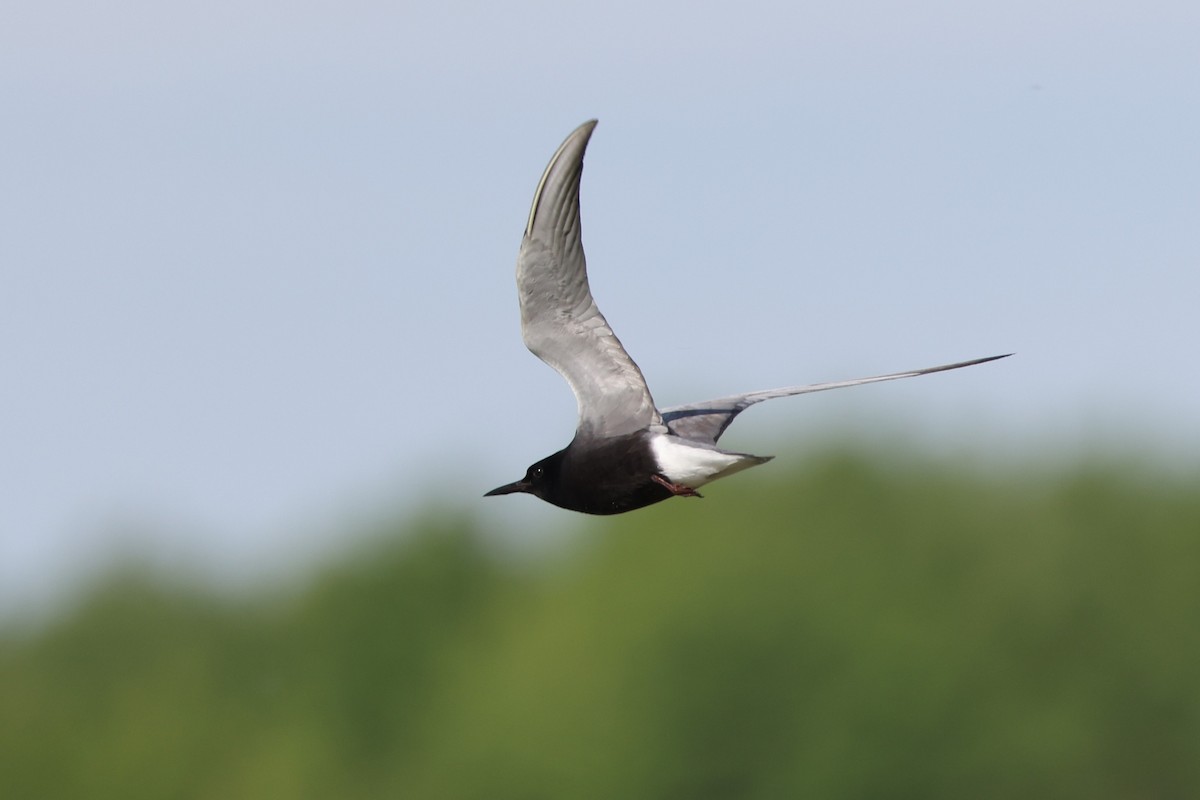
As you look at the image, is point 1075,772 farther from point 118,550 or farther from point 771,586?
point 118,550

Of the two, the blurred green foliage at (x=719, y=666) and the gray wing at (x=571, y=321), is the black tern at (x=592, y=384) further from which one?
the blurred green foliage at (x=719, y=666)

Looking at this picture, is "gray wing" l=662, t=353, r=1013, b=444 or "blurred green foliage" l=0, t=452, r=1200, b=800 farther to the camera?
"blurred green foliage" l=0, t=452, r=1200, b=800

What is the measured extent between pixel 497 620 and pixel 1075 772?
2261 centimetres

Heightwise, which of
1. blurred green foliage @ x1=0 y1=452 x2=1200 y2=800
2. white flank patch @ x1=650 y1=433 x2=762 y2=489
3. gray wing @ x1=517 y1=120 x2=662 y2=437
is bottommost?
blurred green foliage @ x1=0 y1=452 x2=1200 y2=800

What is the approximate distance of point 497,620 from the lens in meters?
70.4

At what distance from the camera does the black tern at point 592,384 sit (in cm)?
1502

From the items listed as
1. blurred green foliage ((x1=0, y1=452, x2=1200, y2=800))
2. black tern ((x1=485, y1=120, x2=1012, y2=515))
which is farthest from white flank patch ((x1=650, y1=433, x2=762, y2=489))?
blurred green foliage ((x1=0, y1=452, x2=1200, y2=800))

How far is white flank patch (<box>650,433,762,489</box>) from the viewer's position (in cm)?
1501

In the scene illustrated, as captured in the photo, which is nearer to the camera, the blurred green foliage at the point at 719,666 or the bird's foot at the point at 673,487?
the bird's foot at the point at 673,487

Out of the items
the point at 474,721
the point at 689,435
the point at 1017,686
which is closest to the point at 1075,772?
the point at 1017,686

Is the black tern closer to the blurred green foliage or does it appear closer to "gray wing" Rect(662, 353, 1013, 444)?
"gray wing" Rect(662, 353, 1013, 444)

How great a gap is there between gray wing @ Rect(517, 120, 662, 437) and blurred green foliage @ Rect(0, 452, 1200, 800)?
31.2 m

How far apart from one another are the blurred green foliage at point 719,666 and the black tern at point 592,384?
31.0 metres

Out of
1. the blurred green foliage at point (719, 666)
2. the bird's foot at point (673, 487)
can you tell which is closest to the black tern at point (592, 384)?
the bird's foot at point (673, 487)
